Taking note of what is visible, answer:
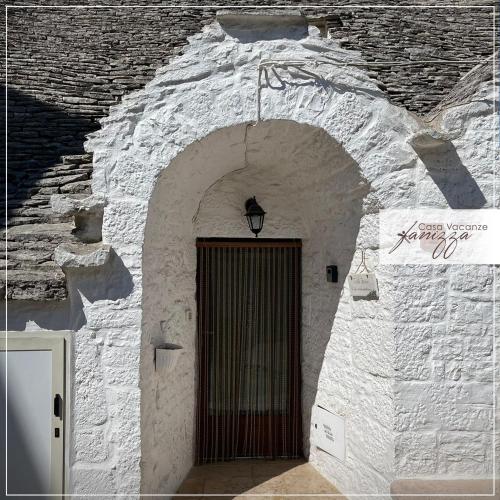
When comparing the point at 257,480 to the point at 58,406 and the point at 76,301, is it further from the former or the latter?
the point at 76,301

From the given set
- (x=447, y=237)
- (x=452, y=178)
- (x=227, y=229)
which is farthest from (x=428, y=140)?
(x=227, y=229)

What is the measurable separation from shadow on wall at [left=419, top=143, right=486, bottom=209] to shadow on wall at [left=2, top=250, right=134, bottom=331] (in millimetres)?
2587

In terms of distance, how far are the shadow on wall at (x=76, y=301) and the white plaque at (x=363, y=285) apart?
192 centimetres

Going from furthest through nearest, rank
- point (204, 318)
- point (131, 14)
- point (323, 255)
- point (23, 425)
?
point (131, 14) < point (204, 318) < point (323, 255) < point (23, 425)

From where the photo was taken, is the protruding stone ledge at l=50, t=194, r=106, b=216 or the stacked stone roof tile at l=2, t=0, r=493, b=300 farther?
the stacked stone roof tile at l=2, t=0, r=493, b=300

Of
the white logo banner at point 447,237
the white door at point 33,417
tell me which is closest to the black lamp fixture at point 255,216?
the white logo banner at point 447,237

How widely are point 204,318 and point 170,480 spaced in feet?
5.45

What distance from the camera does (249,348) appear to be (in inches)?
205

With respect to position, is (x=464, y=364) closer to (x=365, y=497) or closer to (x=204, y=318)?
(x=365, y=497)

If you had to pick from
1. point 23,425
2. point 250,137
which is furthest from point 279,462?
point 250,137

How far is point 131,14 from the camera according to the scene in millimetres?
6742

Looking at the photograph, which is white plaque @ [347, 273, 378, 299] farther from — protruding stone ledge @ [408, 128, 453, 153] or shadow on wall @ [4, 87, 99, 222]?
shadow on wall @ [4, 87, 99, 222]

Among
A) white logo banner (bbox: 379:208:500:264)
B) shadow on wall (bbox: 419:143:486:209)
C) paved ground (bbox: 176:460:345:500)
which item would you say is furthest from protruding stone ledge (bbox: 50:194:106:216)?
paved ground (bbox: 176:460:345:500)

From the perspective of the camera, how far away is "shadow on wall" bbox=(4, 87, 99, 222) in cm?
414
